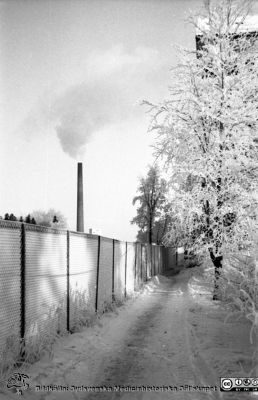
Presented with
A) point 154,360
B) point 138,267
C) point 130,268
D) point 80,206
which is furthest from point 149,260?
point 154,360

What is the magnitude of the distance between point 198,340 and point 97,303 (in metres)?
4.05

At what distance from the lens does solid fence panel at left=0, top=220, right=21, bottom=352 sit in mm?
5691

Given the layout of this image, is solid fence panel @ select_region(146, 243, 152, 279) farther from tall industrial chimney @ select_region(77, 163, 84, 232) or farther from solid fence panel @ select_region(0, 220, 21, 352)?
solid fence panel @ select_region(0, 220, 21, 352)

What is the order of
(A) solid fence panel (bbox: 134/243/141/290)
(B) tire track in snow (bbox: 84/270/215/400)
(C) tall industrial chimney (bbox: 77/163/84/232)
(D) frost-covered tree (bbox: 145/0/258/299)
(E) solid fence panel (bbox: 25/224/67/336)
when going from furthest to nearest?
1. (C) tall industrial chimney (bbox: 77/163/84/232)
2. (A) solid fence panel (bbox: 134/243/141/290)
3. (D) frost-covered tree (bbox: 145/0/258/299)
4. (E) solid fence panel (bbox: 25/224/67/336)
5. (B) tire track in snow (bbox: 84/270/215/400)

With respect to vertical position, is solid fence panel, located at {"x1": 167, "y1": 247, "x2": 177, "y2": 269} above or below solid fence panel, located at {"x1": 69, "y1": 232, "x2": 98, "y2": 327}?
below

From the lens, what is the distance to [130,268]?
60.2 ft

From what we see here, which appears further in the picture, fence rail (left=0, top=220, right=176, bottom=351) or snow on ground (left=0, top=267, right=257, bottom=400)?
fence rail (left=0, top=220, right=176, bottom=351)

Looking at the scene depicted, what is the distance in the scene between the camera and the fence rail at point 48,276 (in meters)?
5.94

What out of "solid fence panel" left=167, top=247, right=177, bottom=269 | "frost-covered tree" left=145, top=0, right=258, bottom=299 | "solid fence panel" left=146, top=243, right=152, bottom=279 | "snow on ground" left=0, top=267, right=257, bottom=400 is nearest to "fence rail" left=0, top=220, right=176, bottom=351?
"snow on ground" left=0, top=267, right=257, bottom=400

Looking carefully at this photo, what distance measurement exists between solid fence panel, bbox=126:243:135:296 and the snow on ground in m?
6.14

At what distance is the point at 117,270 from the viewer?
14914 mm

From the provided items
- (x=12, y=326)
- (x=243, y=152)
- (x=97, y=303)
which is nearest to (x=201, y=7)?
(x=243, y=152)

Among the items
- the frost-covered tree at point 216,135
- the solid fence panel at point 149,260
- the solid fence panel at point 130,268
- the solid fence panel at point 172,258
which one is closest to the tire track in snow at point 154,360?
the frost-covered tree at point 216,135

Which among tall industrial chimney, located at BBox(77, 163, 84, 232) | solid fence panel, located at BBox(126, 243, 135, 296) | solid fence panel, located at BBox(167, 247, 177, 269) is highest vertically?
tall industrial chimney, located at BBox(77, 163, 84, 232)
